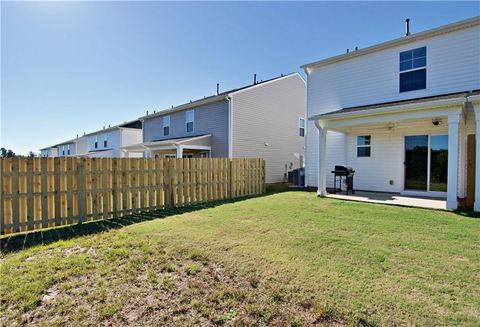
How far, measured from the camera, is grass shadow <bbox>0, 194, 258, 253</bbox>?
4914 millimetres

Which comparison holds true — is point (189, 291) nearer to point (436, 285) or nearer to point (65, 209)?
point (436, 285)

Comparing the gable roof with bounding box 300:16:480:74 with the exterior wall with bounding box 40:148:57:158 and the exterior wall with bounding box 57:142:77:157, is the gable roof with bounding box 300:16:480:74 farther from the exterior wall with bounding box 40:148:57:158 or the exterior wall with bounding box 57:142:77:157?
the exterior wall with bounding box 40:148:57:158

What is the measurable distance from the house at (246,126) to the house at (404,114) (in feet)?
14.0

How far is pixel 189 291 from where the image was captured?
10.4 ft

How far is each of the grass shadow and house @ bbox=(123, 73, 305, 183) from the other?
7992 millimetres

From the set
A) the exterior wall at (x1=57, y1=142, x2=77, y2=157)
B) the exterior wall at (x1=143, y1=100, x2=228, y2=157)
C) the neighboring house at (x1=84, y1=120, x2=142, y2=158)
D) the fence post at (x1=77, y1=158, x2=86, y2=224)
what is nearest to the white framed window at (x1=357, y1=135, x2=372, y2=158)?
the exterior wall at (x1=143, y1=100, x2=228, y2=157)

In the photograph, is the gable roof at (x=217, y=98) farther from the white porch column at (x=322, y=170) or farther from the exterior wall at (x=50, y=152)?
the exterior wall at (x=50, y=152)

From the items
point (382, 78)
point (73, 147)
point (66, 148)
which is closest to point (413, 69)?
point (382, 78)

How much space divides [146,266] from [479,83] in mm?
11758

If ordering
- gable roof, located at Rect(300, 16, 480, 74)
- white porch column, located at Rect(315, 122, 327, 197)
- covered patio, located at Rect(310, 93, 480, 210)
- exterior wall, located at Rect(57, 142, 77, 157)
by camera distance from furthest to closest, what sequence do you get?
1. exterior wall, located at Rect(57, 142, 77, 157)
2. white porch column, located at Rect(315, 122, 327, 197)
3. gable roof, located at Rect(300, 16, 480, 74)
4. covered patio, located at Rect(310, 93, 480, 210)

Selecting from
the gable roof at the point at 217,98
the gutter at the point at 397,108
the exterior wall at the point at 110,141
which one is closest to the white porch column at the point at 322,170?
the gutter at the point at 397,108

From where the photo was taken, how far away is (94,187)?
268 inches

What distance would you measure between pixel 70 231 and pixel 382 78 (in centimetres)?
1261

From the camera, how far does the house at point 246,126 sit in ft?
51.8
